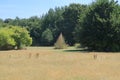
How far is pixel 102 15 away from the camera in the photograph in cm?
7100

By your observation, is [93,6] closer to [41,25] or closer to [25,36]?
[25,36]

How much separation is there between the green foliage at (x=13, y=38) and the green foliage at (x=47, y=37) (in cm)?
2152

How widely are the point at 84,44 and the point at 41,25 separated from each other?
62.6 metres

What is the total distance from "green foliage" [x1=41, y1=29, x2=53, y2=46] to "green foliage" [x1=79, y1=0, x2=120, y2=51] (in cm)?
4318

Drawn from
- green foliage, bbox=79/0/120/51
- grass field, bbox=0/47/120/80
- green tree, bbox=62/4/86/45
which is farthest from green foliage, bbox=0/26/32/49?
grass field, bbox=0/47/120/80

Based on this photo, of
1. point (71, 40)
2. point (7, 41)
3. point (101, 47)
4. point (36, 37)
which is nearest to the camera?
point (101, 47)

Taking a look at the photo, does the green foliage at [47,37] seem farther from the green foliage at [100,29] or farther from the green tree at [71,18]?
the green foliage at [100,29]

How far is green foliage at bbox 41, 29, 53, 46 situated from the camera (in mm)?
113838

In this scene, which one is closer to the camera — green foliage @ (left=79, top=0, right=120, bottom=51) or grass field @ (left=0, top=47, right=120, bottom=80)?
grass field @ (left=0, top=47, right=120, bottom=80)

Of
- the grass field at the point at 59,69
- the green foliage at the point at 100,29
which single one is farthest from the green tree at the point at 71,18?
the grass field at the point at 59,69

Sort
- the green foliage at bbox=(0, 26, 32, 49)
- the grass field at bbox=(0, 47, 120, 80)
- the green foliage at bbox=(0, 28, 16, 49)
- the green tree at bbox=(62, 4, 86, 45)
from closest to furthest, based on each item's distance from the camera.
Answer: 1. the grass field at bbox=(0, 47, 120, 80)
2. the green foliage at bbox=(0, 28, 16, 49)
3. the green foliage at bbox=(0, 26, 32, 49)
4. the green tree at bbox=(62, 4, 86, 45)

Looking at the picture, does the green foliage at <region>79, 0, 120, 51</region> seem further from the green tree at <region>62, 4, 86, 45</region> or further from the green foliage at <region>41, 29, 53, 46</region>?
the green tree at <region>62, 4, 86, 45</region>

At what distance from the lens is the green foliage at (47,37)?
114 metres

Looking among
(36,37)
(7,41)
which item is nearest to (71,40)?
(36,37)
